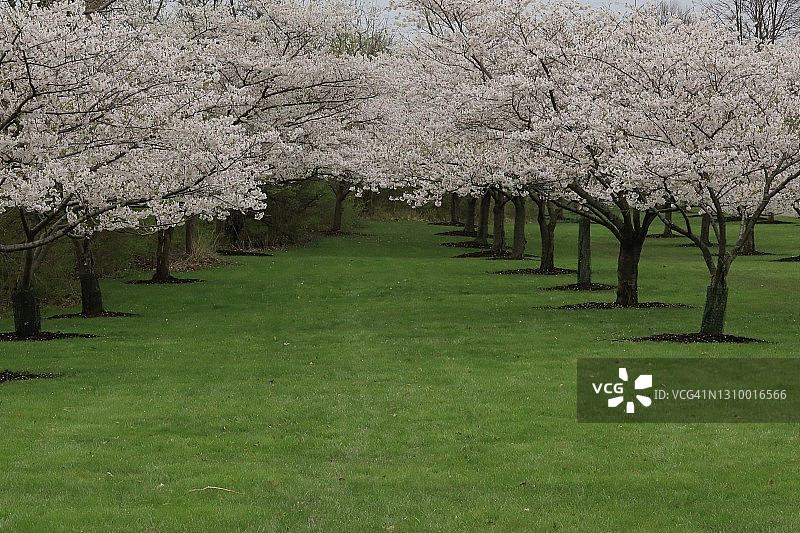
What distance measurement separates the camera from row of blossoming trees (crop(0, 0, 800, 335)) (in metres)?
14.7

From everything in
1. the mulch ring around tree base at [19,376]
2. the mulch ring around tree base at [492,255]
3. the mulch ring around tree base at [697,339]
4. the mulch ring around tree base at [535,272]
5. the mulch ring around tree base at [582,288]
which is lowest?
the mulch ring around tree base at [19,376]

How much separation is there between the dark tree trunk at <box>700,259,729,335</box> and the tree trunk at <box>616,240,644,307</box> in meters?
4.85

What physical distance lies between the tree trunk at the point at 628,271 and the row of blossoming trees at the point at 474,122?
0.04m

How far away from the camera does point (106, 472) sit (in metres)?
9.15

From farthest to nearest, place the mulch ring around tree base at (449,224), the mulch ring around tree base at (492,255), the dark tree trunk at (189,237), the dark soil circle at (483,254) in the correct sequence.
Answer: the mulch ring around tree base at (449,224)
the dark soil circle at (483,254)
the mulch ring around tree base at (492,255)
the dark tree trunk at (189,237)

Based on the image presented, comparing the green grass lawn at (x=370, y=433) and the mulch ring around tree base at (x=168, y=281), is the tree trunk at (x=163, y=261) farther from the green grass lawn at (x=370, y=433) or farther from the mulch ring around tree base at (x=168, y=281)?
the green grass lawn at (x=370, y=433)

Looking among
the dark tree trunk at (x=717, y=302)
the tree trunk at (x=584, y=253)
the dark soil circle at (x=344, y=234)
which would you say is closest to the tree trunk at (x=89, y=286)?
the tree trunk at (x=584, y=253)

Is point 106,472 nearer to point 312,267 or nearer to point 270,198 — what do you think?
point 312,267

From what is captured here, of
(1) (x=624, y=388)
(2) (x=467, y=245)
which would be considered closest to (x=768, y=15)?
(2) (x=467, y=245)

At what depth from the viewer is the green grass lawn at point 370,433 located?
773 centimetres

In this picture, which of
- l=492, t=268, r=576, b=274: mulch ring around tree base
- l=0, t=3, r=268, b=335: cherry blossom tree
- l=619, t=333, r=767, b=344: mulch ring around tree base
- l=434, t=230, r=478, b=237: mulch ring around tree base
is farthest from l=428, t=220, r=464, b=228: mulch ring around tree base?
l=619, t=333, r=767, b=344: mulch ring around tree base

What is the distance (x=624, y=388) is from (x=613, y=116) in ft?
21.1

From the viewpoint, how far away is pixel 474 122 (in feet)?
71.2

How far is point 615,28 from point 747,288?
32.3 ft
